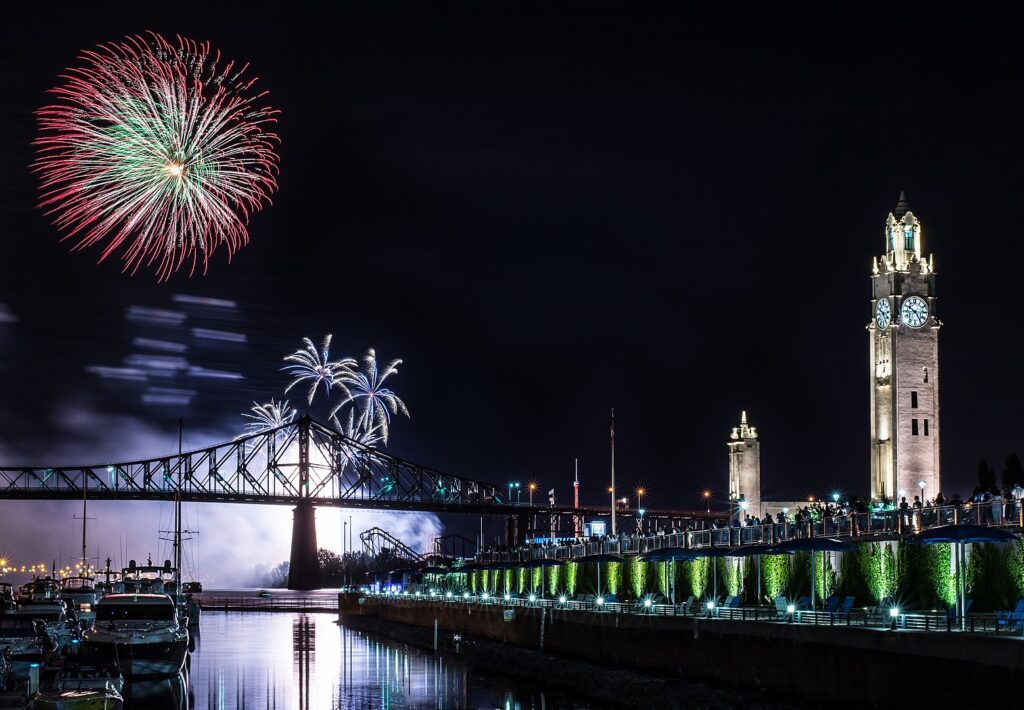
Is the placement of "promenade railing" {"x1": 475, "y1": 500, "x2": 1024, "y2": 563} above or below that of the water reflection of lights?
above

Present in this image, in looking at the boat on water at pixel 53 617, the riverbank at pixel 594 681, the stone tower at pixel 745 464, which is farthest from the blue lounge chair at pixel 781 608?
the stone tower at pixel 745 464

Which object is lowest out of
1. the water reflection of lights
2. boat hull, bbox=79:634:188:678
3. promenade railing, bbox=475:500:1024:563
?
the water reflection of lights

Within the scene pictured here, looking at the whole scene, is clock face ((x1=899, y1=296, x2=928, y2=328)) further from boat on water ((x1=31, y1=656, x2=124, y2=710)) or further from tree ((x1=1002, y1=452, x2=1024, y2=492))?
boat on water ((x1=31, y1=656, x2=124, y2=710))

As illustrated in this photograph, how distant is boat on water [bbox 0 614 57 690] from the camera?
123 feet

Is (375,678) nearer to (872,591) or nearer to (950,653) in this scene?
(872,591)

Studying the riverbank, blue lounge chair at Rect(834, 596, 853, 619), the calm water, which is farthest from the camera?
the calm water

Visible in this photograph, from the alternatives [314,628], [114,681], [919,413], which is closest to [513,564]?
[919,413]

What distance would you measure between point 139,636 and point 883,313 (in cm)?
5639

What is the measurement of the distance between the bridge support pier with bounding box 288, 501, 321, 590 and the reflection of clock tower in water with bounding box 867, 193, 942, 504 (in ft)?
336

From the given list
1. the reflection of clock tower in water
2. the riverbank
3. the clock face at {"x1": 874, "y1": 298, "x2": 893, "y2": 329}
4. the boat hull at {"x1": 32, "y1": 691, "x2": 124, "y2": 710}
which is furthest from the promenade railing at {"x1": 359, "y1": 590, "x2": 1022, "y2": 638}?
the clock face at {"x1": 874, "y1": 298, "x2": 893, "y2": 329}

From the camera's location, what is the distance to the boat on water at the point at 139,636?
43.0 meters

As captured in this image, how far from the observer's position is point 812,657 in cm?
3547

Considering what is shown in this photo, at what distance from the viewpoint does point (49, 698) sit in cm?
3247

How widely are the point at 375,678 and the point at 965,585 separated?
27.2 m
